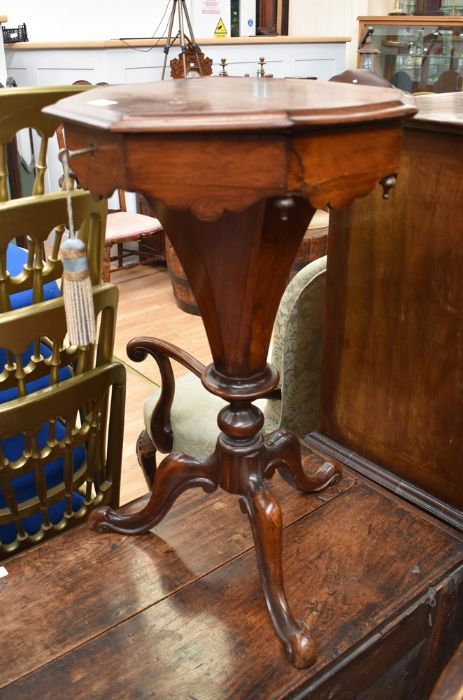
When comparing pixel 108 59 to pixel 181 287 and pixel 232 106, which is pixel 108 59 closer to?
pixel 181 287

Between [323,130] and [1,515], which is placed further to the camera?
[1,515]

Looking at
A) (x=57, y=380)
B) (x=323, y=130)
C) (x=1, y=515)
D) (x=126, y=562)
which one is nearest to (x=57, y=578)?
(x=126, y=562)

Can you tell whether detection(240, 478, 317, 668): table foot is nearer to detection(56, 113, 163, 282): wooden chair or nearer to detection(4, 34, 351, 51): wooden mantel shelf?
detection(56, 113, 163, 282): wooden chair

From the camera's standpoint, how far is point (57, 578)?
3.46 ft

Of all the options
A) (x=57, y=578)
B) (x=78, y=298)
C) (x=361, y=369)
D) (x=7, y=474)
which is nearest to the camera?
(x=78, y=298)

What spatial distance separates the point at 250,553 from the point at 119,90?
722 mm

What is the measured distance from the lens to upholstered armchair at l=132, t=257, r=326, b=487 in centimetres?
139

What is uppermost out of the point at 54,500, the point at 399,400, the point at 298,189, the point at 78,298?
the point at 298,189

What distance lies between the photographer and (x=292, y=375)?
1.45 metres

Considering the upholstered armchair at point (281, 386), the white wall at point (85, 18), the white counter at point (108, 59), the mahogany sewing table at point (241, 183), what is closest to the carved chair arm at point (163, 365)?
the upholstered armchair at point (281, 386)

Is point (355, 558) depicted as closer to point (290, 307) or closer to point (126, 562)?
point (126, 562)

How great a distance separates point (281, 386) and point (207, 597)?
57 cm

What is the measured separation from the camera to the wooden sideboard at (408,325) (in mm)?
1059

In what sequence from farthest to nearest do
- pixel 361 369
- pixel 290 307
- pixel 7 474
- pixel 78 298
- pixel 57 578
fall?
pixel 290 307 → pixel 361 369 → pixel 7 474 → pixel 57 578 → pixel 78 298
